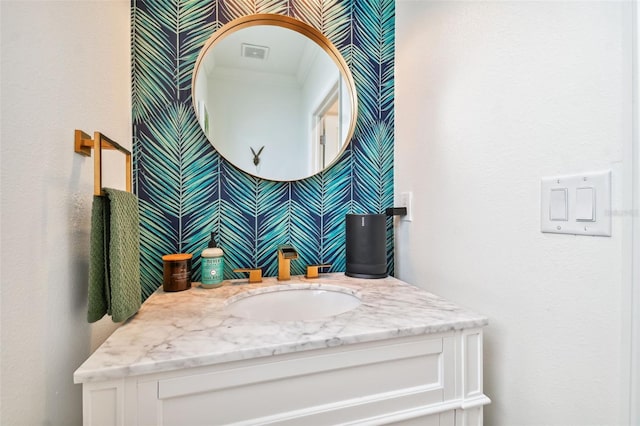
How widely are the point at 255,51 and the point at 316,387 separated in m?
1.13

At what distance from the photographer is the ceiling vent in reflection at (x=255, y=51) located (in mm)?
1130

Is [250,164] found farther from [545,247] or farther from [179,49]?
[545,247]

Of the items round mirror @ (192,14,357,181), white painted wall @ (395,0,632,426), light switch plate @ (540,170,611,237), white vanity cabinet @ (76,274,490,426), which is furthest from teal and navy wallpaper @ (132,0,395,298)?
light switch plate @ (540,170,611,237)

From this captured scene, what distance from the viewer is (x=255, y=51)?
3.74 ft

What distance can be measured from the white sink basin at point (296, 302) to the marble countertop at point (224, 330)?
0.10 m

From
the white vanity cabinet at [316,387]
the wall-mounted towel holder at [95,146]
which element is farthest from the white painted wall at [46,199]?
the white vanity cabinet at [316,387]

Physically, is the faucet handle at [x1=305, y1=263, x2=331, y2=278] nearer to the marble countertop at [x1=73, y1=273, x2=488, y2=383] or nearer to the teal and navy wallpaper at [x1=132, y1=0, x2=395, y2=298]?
the teal and navy wallpaper at [x1=132, y1=0, x2=395, y2=298]

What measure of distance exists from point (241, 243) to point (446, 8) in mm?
1049

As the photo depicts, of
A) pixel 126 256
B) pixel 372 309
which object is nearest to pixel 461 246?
pixel 372 309

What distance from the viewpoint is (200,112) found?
3.54ft

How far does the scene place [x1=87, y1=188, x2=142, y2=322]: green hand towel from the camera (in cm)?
65

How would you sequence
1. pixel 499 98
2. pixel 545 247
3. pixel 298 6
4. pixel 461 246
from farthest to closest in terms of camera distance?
pixel 298 6
pixel 461 246
pixel 499 98
pixel 545 247

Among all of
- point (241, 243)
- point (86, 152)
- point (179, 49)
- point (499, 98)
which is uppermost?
point (179, 49)

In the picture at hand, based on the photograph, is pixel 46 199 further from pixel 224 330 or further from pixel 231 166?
pixel 231 166
